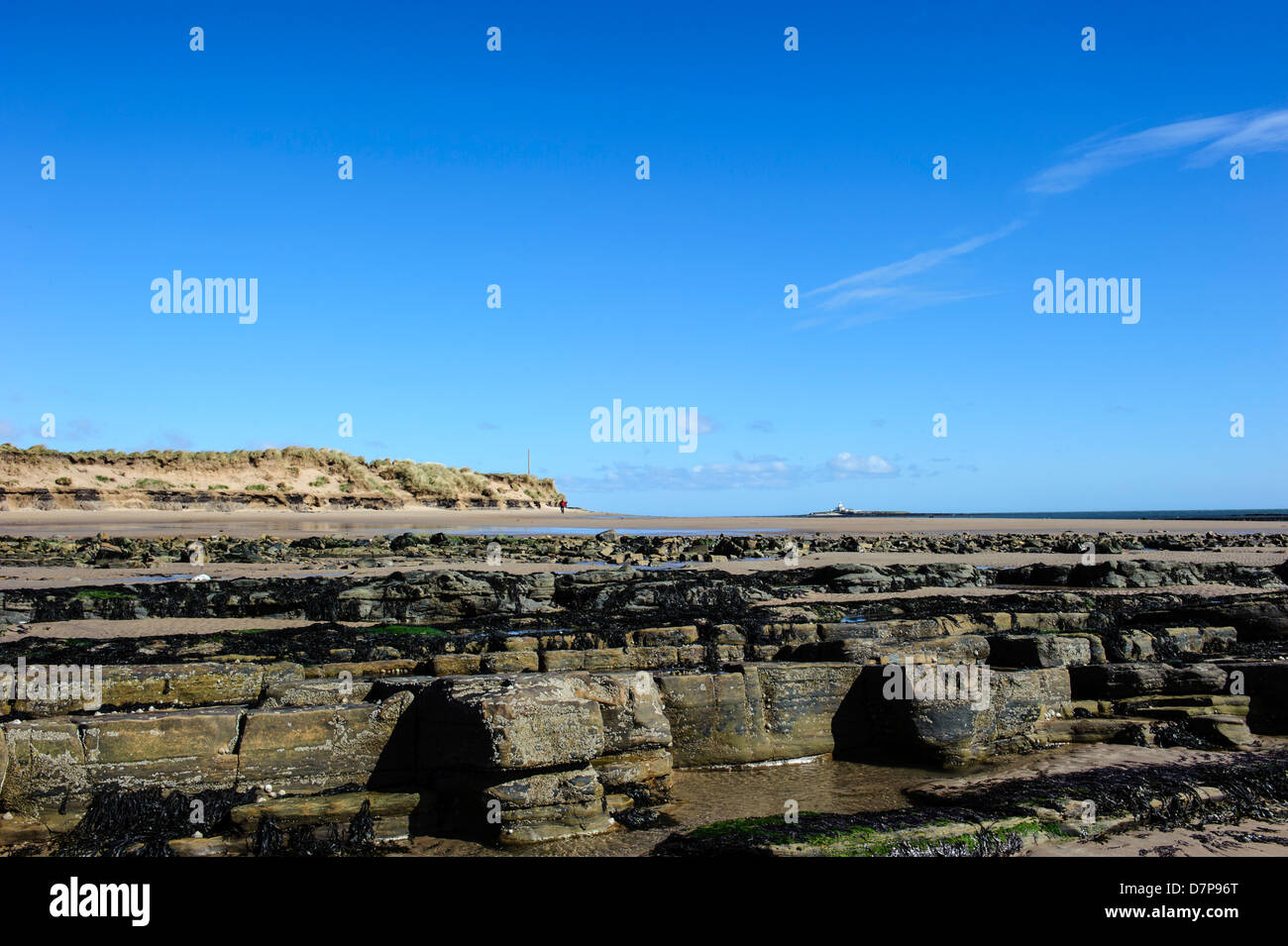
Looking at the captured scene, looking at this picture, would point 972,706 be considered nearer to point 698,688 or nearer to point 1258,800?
point 1258,800

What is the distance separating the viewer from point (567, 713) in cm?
550

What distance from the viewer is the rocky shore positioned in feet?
17.0

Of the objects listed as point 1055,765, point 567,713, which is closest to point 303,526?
point 567,713

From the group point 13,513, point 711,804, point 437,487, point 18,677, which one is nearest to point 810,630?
point 711,804

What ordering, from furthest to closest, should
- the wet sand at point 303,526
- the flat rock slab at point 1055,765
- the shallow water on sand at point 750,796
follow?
the wet sand at point 303,526 → the flat rock slab at point 1055,765 → the shallow water on sand at point 750,796

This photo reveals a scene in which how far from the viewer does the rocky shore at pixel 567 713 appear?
204 inches

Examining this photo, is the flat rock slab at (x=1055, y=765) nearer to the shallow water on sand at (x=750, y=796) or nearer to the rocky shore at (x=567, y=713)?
the rocky shore at (x=567, y=713)

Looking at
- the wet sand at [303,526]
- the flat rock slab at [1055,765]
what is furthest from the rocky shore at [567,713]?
the wet sand at [303,526]

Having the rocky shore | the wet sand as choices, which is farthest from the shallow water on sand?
the wet sand

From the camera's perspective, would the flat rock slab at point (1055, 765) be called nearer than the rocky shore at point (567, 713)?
No

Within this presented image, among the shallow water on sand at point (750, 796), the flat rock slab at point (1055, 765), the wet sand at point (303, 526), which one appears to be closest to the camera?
the shallow water on sand at point (750, 796)
